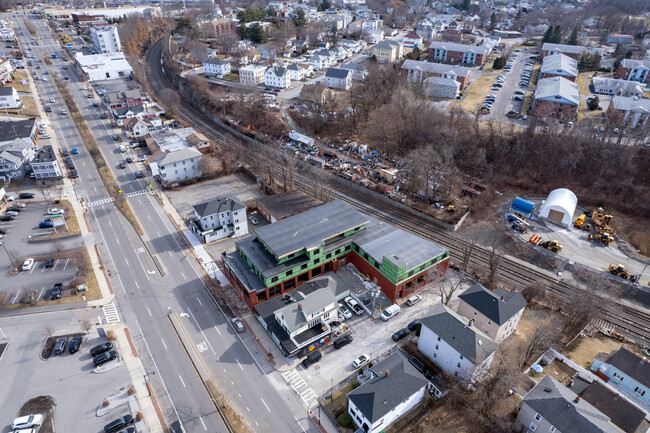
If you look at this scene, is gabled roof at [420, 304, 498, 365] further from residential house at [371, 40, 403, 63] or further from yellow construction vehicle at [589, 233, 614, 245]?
residential house at [371, 40, 403, 63]

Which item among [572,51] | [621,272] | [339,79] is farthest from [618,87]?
[339,79]

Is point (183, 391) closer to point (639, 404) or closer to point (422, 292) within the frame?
point (422, 292)

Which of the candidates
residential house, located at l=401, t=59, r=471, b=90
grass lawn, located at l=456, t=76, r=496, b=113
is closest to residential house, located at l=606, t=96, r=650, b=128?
grass lawn, located at l=456, t=76, r=496, b=113

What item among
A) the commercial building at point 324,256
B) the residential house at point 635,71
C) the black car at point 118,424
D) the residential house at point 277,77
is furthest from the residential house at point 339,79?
the black car at point 118,424

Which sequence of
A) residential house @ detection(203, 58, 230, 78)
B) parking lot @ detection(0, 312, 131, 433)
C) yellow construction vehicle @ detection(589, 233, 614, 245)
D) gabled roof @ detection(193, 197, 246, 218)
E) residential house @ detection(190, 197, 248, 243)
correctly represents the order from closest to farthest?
parking lot @ detection(0, 312, 131, 433) → gabled roof @ detection(193, 197, 246, 218) → residential house @ detection(190, 197, 248, 243) → yellow construction vehicle @ detection(589, 233, 614, 245) → residential house @ detection(203, 58, 230, 78)

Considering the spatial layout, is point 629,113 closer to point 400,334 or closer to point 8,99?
point 400,334

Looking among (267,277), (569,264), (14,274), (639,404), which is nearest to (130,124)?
(14,274)
